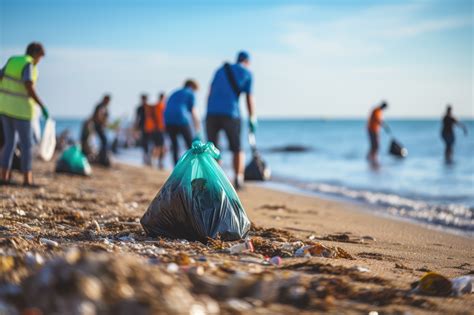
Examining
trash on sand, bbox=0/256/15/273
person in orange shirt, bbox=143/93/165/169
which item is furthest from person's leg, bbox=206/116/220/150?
person in orange shirt, bbox=143/93/165/169

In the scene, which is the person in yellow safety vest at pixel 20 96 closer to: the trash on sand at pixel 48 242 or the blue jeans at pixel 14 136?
the blue jeans at pixel 14 136

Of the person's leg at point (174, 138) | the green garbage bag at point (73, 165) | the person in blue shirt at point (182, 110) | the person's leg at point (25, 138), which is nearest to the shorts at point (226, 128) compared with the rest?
the person in blue shirt at point (182, 110)

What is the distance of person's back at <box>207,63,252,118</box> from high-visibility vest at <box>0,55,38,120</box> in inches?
90.2

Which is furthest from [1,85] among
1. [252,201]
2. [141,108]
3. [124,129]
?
[124,129]

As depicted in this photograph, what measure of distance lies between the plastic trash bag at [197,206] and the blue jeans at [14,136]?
322 cm

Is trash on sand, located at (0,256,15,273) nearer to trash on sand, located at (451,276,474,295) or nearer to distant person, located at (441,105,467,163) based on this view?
trash on sand, located at (451,276,474,295)

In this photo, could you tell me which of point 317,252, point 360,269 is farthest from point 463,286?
point 317,252

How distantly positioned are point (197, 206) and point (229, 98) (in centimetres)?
373

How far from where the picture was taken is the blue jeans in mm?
6332

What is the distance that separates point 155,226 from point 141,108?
9.82 meters

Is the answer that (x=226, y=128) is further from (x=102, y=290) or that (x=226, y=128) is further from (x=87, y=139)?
(x=87, y=139)

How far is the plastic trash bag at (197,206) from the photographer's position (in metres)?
3.62

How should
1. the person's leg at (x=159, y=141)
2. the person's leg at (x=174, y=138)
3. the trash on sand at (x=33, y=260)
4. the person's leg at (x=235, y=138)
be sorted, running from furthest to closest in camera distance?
the person's leg at (x=159, y=141) → the person's leg at (x=174, y=138) → the person's leg at (x=235, y=138) → the trash on sand at (x=33, y=260)

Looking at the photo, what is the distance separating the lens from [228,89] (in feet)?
23.5
